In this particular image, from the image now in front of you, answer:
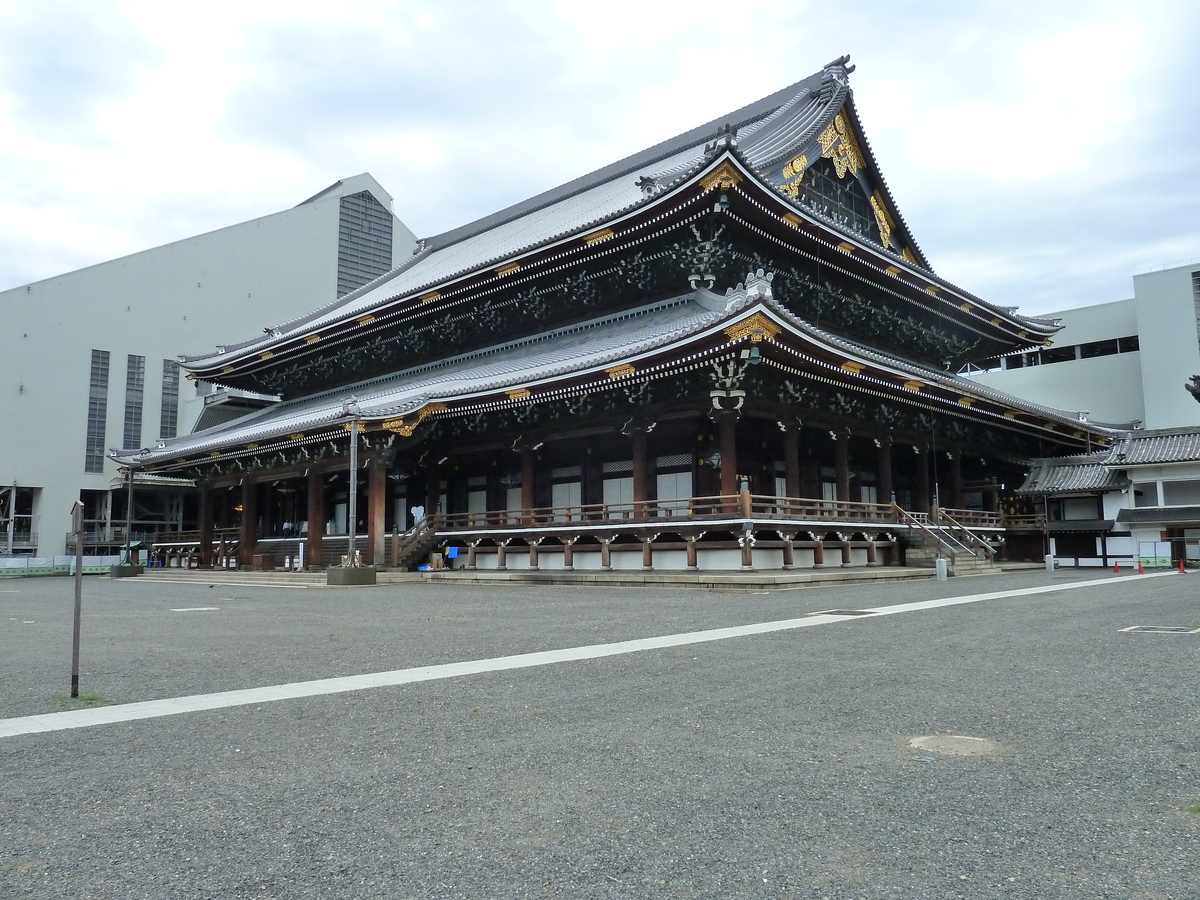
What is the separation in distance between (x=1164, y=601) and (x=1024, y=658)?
8.86 m

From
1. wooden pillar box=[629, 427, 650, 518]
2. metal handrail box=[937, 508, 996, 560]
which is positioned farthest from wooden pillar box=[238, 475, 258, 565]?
metal handrail box=[937, 508, 996, 560]

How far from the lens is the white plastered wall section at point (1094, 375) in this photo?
182 feet

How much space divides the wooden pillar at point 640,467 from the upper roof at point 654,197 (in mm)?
6589

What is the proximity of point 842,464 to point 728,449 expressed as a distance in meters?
6.05

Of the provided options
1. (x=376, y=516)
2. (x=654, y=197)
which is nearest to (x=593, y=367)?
(x=654, y=197)

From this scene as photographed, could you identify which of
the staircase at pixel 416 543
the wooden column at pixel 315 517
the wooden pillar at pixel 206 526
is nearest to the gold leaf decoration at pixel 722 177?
the staircase at pixel 416 543

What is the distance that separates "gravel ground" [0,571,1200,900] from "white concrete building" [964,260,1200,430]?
4953 centimetres

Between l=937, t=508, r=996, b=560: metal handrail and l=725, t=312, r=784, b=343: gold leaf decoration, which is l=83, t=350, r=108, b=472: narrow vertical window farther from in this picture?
l=937, t=508, r=996, b=560: metal handrail

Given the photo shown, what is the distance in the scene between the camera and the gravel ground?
364 cm

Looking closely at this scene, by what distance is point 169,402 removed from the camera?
168 feet

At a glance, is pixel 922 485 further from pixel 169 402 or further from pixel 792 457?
pixel 169 402

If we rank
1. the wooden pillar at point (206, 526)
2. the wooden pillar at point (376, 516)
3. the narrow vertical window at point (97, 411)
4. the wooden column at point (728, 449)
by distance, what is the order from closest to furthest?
1. the wooden column at point (728, 449)
2. the wooden pillar at point (376, 516)
3. the wooden pillar at point (206, 526)
4. the narrow vertical window at point (97, 411)

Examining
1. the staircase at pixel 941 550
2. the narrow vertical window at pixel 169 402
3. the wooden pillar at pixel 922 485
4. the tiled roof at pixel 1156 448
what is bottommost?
the staircase at pixel 941 550

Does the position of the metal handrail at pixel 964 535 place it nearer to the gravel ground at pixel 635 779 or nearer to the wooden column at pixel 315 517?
the gravel ground at pixel 635 779
